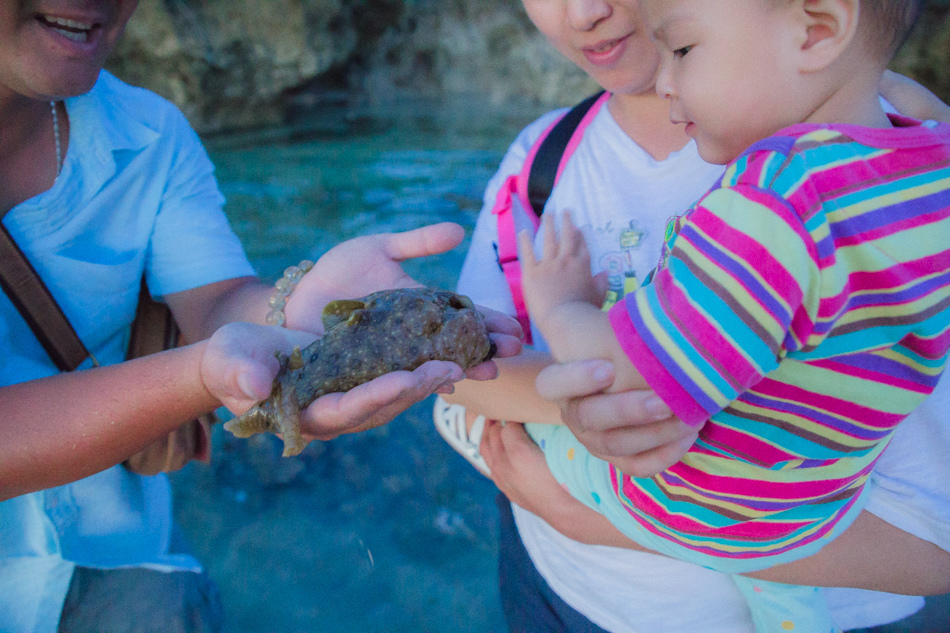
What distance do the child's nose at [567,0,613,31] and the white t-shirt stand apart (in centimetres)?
45

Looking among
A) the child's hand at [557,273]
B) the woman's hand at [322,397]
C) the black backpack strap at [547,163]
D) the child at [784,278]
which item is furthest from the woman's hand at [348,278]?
the child at [784,278]

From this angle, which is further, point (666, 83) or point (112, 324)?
point (112, 324)

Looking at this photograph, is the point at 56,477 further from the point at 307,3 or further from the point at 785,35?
the point at 307,3

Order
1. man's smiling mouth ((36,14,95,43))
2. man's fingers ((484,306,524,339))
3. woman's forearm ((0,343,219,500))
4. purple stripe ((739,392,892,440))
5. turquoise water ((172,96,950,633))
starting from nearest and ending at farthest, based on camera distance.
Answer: purple stripe ((739,392,892,440)) → woman's forearm ((0,343,219,500)) → man's smiling mouth ((36,14,95,43)) → man's fingers ((484,306,524,339)) → turquoise water ((172,96,950,633))

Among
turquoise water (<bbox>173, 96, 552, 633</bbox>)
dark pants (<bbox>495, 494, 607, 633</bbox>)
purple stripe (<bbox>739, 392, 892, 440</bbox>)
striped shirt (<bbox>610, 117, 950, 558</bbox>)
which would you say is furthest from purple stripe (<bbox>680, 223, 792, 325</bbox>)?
turquoise water (<bbox>173, 96, 552, 633</bbox>)

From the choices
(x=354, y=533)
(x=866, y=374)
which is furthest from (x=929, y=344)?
(x=354, y=533)

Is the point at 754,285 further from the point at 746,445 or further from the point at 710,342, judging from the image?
the point at 746,445

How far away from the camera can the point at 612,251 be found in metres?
2.10

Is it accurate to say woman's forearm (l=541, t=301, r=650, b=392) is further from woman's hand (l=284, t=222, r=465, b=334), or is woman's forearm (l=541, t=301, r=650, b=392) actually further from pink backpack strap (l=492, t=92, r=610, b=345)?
woman's hand (l=284, t=222, r=465, b=334)

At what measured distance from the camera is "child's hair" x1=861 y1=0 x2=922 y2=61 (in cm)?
120

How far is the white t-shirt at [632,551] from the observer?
5.93 ft

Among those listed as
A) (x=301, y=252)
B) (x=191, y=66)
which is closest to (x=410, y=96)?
(x=191, y=66)

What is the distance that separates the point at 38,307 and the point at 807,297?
221cm

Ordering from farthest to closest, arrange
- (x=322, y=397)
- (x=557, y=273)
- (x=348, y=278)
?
(x=348, y=278), (x=322, y=397), (x=557, y=273)
